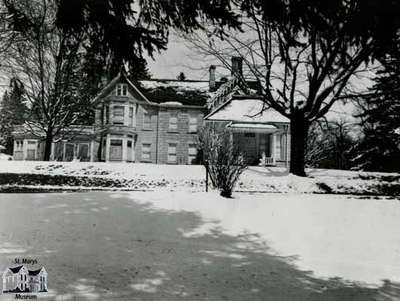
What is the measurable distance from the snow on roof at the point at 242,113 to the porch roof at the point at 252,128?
1.23 ft

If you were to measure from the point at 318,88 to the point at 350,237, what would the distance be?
340 inches

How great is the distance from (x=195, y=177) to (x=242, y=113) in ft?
40.4

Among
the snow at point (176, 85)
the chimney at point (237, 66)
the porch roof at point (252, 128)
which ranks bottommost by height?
the porch roof at point (252, 128)

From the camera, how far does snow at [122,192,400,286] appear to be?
5.92 meters

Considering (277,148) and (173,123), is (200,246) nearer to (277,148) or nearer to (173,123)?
(277,148)

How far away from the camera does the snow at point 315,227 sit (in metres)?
5.92

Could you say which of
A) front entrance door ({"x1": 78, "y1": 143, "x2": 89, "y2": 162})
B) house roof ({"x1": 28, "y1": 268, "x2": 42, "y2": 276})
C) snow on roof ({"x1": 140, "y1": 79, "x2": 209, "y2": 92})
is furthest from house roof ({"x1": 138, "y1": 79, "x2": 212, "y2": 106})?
house roof ({"x1": 28, "y1": 268, "x2": 42, "y2": 276})

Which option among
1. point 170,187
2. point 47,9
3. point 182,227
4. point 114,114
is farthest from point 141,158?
point 47,9


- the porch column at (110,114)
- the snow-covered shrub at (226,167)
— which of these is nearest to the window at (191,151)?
the porch column at (110,114)

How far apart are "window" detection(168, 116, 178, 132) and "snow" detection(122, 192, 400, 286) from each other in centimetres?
1768

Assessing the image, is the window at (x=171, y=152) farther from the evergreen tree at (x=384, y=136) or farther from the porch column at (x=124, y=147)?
the evergreen tree at (x=384, y=136)

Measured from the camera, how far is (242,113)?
26469mm

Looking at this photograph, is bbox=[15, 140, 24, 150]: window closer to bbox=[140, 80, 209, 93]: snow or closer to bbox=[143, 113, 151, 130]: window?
bbox=[143, 113, 151, 130]: window

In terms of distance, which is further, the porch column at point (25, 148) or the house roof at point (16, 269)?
the porch column at point (25, 148)
